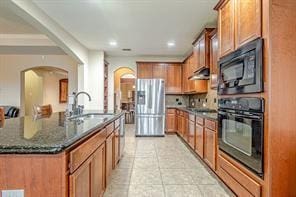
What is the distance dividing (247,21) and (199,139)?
2.51 m

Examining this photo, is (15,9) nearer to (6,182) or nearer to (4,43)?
(6,182)

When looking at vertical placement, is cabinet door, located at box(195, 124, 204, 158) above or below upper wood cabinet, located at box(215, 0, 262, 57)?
below

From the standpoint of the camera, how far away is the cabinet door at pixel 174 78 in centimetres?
808

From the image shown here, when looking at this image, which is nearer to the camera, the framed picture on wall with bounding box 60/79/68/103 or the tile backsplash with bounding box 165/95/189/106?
the tile backsplash with bounding box 165/95/189/106

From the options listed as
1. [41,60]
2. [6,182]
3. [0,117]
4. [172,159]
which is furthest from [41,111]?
[41,60]

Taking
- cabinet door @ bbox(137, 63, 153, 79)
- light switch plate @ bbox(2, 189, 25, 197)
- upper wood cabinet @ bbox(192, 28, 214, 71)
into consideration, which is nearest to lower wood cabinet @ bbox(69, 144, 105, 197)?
light switch plate @ bbox(2, 189, 25, 197)

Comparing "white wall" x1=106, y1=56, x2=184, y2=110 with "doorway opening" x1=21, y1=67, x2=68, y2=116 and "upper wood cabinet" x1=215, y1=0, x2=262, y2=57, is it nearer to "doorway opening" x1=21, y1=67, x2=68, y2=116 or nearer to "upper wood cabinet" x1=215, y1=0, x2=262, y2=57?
"doorway opening" x1=21, y1=67, x2=68, y2=116

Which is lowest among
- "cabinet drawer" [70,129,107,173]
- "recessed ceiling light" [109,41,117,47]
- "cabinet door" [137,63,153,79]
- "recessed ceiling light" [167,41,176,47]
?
"cabinet drawer" [70,129,107,173]

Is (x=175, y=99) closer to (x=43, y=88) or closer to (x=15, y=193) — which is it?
(x=43, y=88)

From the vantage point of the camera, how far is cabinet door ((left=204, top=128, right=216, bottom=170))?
3424 mm

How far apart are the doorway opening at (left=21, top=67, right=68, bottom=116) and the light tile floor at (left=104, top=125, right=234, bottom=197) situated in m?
5.25

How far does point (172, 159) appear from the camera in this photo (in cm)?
464

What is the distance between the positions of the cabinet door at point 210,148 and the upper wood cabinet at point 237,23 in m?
1.19

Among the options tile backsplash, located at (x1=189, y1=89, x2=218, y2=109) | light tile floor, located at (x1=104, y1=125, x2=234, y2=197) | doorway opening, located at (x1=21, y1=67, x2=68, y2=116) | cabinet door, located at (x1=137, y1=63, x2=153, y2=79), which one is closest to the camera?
light tile floor, located at (x1=104, y1=125, x2=234, y2=197)
